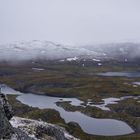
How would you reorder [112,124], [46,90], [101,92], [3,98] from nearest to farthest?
[3,98] < [112,124] < [101,92] < [46,90]

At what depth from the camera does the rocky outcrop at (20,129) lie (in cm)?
1788

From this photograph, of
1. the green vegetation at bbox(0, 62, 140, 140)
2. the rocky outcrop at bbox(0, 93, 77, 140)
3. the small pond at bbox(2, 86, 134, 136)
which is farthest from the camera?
the green vegetation at bbox(0, 62, 140, 140)

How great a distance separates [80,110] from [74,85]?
193ft

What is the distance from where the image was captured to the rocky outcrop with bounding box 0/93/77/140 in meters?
17.9

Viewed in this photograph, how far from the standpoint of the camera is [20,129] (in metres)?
22.1

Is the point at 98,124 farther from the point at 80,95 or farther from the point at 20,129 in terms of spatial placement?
→ the point at 20,129

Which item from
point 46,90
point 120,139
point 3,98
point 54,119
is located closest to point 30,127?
point 3,98

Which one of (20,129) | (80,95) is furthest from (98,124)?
(20,129)

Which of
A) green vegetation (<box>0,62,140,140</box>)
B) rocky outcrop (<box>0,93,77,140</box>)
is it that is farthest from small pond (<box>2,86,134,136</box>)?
rocky outcrop (<box>0,93,77,140</box>)

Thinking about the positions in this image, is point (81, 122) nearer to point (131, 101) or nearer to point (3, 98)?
point (131, 101)

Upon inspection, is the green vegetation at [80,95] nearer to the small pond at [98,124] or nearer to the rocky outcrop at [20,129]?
the small pond at [98,124]

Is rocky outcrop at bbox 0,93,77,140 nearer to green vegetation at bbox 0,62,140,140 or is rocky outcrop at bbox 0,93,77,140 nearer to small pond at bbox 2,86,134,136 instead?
green vegetation at bbox 0,62,140,140

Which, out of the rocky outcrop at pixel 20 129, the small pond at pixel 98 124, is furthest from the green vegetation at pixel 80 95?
the rocky outcrop at pixel 20 129

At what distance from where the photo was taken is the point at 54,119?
287ft
